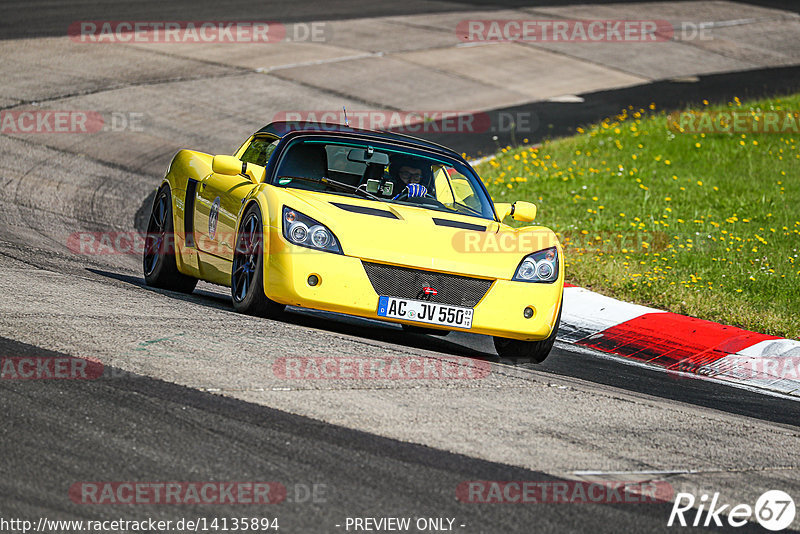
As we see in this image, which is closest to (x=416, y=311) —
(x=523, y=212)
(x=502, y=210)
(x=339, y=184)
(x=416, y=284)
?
(x=416, y=284)

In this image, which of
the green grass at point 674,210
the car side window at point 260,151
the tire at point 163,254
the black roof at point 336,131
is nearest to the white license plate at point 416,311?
the black roof at point 336,131

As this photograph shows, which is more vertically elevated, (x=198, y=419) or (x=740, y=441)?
(x=198, y=419)

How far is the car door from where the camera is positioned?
8.26 metres

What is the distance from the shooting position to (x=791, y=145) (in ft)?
58.7

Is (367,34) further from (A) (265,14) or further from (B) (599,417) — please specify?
(B) (599,417)

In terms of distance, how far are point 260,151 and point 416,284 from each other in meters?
2.50

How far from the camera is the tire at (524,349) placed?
7.93 m

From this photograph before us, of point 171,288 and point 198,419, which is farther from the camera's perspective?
point 171,288

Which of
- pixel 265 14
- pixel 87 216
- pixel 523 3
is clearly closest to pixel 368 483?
pixel 87 216

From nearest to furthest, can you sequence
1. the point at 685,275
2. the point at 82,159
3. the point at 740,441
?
the point at 740,441 → the point at 685,275 → the point at 82,159

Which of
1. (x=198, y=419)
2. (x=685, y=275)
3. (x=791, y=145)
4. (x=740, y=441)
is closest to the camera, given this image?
(x=198, y=419)

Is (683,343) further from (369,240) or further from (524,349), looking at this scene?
(369,240)

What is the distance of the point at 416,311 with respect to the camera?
23.7ft

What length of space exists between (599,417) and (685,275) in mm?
5744
